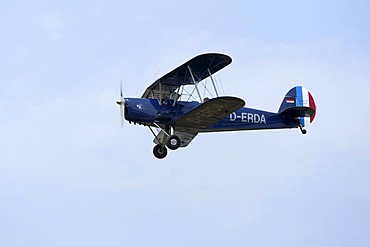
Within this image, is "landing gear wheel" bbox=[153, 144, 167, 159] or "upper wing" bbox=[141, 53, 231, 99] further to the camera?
"landing gear wheel" bbox=[153, 144, 167, 159]

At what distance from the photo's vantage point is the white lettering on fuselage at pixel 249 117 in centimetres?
2723

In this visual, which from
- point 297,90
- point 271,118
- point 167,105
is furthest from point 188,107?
point 297,90

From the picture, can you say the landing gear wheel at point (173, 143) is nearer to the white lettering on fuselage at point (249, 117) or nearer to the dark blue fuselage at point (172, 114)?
the dark blue fuselage at point (172, 114)

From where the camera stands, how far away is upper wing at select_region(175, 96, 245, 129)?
2409cm

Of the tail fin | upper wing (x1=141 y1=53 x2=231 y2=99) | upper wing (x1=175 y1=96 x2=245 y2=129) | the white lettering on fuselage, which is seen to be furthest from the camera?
the tail fin

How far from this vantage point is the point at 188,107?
26359mm

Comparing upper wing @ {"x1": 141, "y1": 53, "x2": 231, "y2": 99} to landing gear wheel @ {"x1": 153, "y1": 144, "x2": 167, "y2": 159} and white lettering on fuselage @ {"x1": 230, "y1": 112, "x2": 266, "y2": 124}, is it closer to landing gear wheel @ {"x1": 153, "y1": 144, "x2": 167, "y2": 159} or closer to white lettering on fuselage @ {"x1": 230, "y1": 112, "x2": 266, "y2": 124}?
landing gear wheel @ {"x1": 153, "y1": 144, "x2": 167, "y2": 159}

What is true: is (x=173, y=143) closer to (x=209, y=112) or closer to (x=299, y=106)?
(x=209, y=112)

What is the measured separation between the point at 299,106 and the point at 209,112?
4894 millimetres

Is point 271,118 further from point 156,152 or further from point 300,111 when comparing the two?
point 156,152

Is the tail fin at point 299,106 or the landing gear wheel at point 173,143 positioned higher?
the tail fin at point 299,106

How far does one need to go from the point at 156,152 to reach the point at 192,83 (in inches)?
102

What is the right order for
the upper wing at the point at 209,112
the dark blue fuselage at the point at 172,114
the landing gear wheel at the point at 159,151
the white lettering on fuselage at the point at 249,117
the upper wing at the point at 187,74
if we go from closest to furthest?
the upper wing at the point at 209,112, the upper wing at the point at 187,74, the dark blue fuselage at the point at 172,114, the landing gear wheel at the point at 159,151, the white lettering on fuselage at the point at 249,117

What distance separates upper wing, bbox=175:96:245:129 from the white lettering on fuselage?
1200 mm
